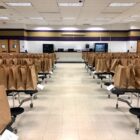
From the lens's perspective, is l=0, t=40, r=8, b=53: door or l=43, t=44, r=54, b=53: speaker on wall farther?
l=43, t=44, r=54, b=53: speaker on wall

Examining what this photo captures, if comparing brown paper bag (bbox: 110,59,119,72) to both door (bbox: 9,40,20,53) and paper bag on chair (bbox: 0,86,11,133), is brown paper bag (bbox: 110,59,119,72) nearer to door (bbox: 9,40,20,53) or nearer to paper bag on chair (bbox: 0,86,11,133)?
paper bag on chair (bbox: 0,86,11,133)

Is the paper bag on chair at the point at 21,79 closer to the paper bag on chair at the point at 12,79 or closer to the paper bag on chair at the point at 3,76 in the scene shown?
the paper bag on chair at the point at 12,79

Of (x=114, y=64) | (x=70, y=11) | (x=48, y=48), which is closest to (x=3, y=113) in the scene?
(x=114, y=64)

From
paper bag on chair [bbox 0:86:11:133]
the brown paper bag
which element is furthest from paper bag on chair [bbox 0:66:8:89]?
the brown paper bag

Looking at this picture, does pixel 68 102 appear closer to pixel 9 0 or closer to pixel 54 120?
pixel 54 120

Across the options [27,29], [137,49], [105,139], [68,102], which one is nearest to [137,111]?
[105,139]

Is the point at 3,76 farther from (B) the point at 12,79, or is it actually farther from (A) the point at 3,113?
(A) the point at 3,113

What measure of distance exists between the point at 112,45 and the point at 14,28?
338 inches

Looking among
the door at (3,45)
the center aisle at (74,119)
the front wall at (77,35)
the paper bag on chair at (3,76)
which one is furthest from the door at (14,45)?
the paper bag on chair at (3,76)

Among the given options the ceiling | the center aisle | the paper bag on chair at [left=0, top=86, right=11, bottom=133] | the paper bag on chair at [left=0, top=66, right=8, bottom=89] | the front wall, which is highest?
the ceiling

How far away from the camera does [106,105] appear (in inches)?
234

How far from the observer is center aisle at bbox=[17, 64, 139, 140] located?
397 cm

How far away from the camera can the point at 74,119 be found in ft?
15.7

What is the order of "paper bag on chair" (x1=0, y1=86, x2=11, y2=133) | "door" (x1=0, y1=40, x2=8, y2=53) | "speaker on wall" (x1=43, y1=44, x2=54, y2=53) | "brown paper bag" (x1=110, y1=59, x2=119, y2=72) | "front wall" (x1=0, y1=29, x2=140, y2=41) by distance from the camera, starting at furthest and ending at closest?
"front wall" (x1=0, y1=29, x2=140, y2=41) → "speaker on wall" (x1=43, y1=44, x2=54, y2=53) → "door" (x1=0, y1=40, x2=8, y2=53) → "brown paper bag" (x1=110, y1=59, x2=119, y2=72) → "paper bag on chair" (x1=0, y1=86, x2=11, y2=133)
